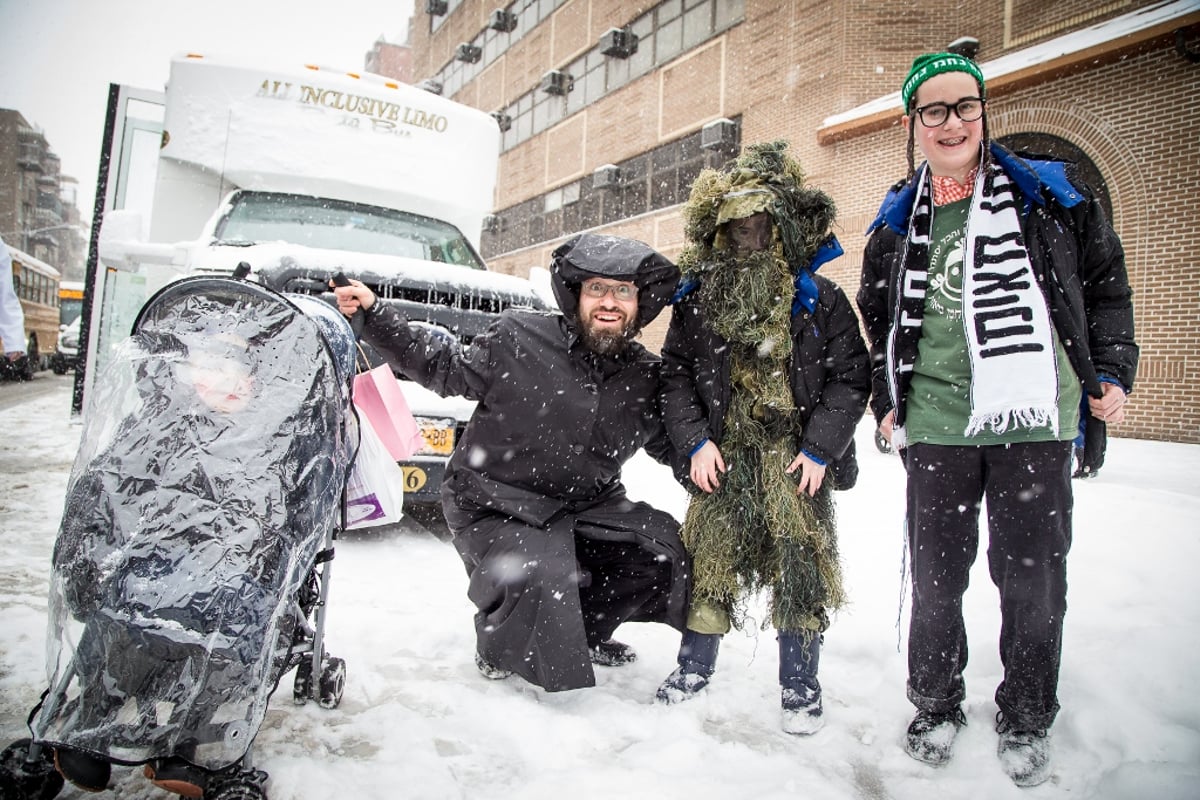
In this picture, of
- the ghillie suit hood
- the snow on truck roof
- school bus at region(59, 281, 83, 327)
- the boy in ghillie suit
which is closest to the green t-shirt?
the boy in ghillie suit

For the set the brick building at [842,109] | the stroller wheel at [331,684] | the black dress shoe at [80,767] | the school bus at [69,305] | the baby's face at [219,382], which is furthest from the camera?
the school bus at [69,305]

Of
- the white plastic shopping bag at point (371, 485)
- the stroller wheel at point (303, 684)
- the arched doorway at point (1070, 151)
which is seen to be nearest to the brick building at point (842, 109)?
the arched doorway at point (1070, 151)

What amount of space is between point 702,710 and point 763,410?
3.46 ft

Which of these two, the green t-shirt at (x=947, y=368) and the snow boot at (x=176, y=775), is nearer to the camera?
the snow boot at (x=176, y=775)

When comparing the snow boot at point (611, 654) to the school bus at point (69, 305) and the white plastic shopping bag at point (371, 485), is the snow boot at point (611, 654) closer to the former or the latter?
the white plastic shopping bag at point (371, 485)

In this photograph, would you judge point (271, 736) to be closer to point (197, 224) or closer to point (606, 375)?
point (606, 375)

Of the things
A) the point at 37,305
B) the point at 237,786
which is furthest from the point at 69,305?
the point at 237,786

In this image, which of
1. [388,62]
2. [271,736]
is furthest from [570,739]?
[388,62]

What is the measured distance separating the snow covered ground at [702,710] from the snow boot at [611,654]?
0.05 metres

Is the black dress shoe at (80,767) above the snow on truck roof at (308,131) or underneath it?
underneath

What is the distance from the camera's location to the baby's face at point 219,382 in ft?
5.88

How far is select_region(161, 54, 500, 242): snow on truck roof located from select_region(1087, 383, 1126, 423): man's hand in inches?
195

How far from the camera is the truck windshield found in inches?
186

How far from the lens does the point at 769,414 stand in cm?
242
